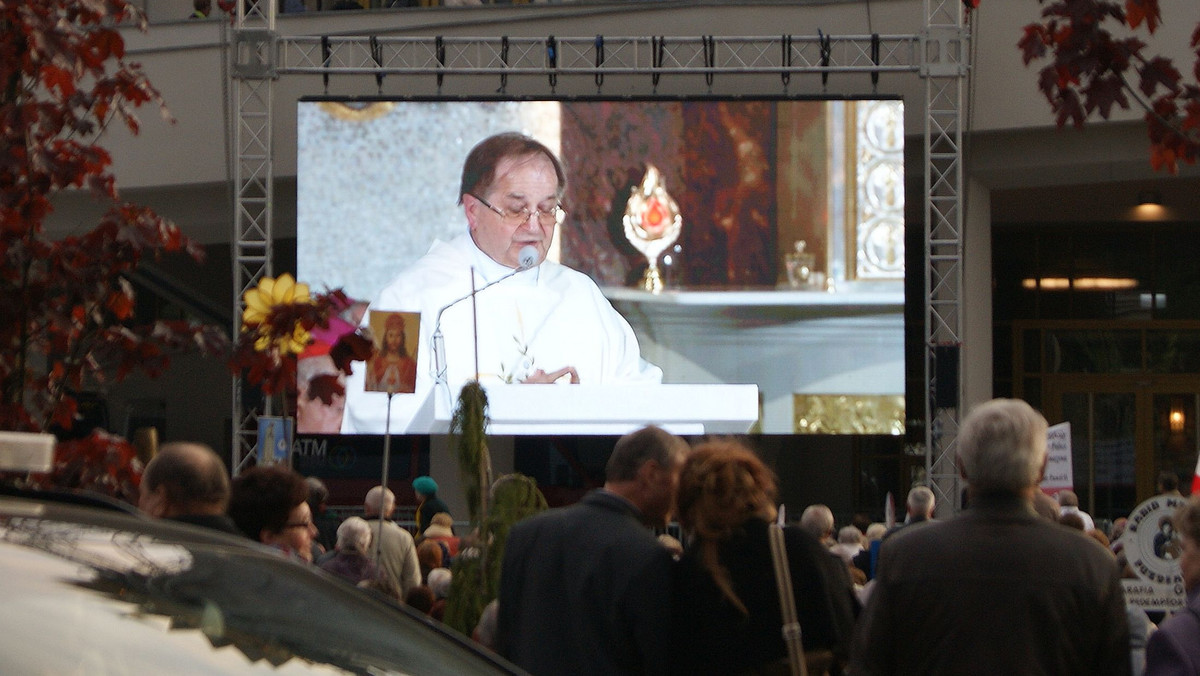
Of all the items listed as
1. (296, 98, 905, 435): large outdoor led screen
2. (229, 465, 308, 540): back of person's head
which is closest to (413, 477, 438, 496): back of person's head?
(296, 98, 905, 435): large outdoor led screen

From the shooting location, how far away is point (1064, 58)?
13.1ft

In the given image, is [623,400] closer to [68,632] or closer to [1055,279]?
[1055,279]

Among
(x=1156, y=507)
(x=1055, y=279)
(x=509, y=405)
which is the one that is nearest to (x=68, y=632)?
(x=1156, y=507)

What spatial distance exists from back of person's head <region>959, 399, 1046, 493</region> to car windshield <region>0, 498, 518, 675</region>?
1200 millimetres

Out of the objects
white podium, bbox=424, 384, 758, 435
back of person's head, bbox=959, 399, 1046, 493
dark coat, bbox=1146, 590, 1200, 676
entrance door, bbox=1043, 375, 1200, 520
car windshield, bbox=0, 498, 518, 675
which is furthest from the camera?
entrance door, bbox=1043, 375, 1200, 520

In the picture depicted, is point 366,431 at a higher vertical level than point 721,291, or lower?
lower

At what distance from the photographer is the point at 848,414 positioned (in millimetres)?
15109

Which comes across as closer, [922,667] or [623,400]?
[922,667]

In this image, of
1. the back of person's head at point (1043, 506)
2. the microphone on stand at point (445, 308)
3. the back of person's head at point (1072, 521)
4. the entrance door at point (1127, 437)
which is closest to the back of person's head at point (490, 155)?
the microphone on stand at point (445, 308)

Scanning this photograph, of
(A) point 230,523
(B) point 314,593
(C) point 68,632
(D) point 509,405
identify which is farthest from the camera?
(D) point 509,405

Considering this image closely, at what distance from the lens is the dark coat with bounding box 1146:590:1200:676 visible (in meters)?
3.34

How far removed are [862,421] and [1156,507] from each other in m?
8.11

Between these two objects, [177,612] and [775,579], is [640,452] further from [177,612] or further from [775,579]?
[177,612]

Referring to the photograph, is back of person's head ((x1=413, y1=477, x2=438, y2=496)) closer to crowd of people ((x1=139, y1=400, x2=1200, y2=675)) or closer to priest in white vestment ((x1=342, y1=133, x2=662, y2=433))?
priest in white vestment ((x1=342, y1=133, x2=662, y2=433))
